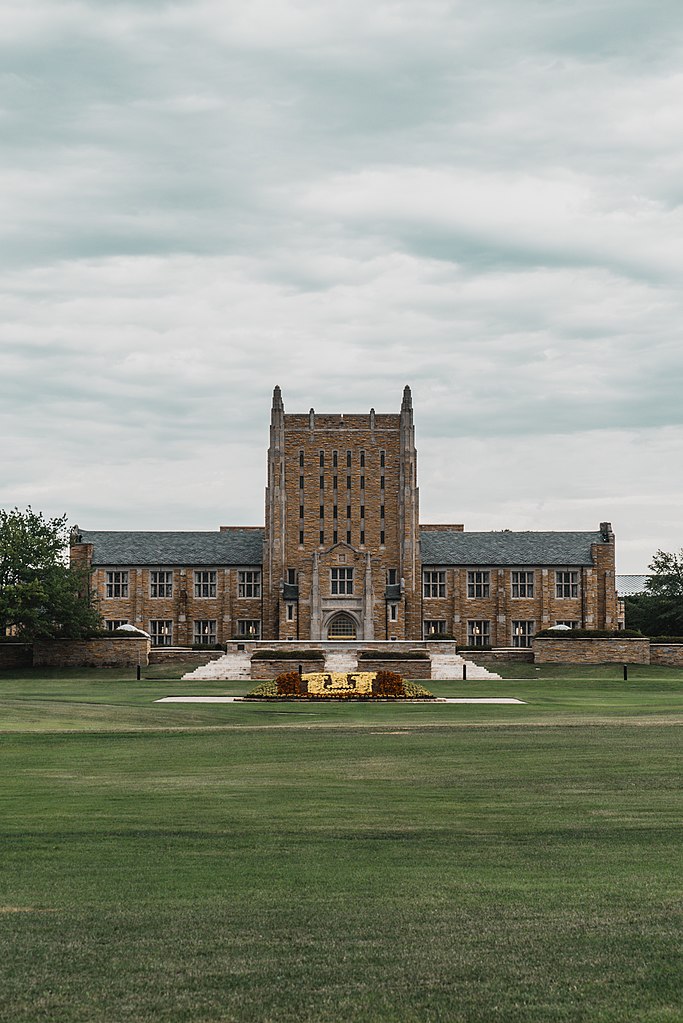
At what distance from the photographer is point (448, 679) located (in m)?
56.2

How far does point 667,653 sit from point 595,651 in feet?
13.8

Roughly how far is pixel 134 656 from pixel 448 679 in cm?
1784

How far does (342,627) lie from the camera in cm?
8131

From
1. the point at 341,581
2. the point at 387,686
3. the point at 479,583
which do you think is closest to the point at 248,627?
the point at 341,581

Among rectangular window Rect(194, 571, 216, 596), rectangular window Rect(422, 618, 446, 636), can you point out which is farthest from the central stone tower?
rectangular window Rect(194, 571, 216, 596)

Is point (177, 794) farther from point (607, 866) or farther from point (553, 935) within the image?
point (553, 935)

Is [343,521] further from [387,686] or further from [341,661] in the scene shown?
[387,686]

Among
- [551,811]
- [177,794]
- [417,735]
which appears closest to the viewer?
[551,811]

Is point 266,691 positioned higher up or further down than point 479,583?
further down

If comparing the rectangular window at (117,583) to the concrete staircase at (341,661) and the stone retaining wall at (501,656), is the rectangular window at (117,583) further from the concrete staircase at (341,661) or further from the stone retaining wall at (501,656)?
the stone retaining wall at (501,656)

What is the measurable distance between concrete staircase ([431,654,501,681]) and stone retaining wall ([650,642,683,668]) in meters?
9.73

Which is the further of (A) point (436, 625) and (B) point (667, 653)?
(A) point (436, 625)

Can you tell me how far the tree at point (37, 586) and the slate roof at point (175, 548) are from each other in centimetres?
1691

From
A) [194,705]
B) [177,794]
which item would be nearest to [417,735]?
[177,794]
